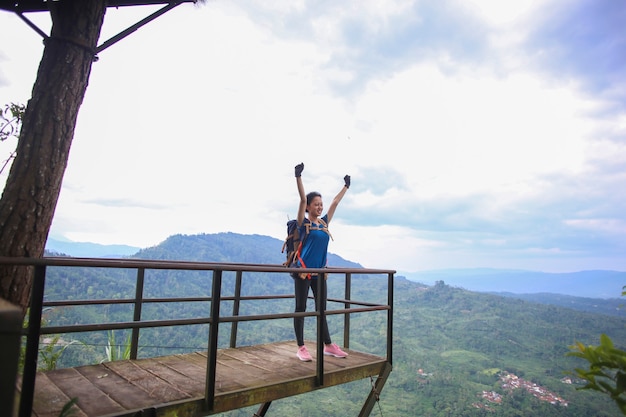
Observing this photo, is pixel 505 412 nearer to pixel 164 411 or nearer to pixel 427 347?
pixel 427 347

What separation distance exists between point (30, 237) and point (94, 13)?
1.94m

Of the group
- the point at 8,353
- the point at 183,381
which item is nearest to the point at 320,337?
the point at 183,381

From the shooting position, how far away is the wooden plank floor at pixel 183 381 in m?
2.98

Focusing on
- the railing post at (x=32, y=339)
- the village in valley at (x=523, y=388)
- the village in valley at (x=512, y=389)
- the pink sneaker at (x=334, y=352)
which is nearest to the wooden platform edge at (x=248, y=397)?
the pink sneaker at (x=334, y=352)

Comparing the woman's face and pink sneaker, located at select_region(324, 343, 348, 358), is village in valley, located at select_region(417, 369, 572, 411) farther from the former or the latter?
the woman's face

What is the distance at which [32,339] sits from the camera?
7.75ft

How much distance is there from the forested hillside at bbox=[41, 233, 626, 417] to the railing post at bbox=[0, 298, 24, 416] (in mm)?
32340

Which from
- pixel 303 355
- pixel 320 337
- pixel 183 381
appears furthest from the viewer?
pixel 303 355

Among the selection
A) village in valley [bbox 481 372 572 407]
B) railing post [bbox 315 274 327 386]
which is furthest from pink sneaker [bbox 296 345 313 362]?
village in valley [bbox 481 372 572 407]

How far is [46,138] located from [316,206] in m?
2.48

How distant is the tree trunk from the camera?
3074 mm

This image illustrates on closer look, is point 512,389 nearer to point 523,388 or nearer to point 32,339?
point 523,388

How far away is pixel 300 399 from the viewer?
5359 centimetres

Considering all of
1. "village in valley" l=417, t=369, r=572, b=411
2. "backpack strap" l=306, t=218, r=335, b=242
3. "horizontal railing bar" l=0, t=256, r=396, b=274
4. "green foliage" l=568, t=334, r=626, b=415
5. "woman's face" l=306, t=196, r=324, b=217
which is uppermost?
"woman's face" l=306, t=196, r=324, b=217
